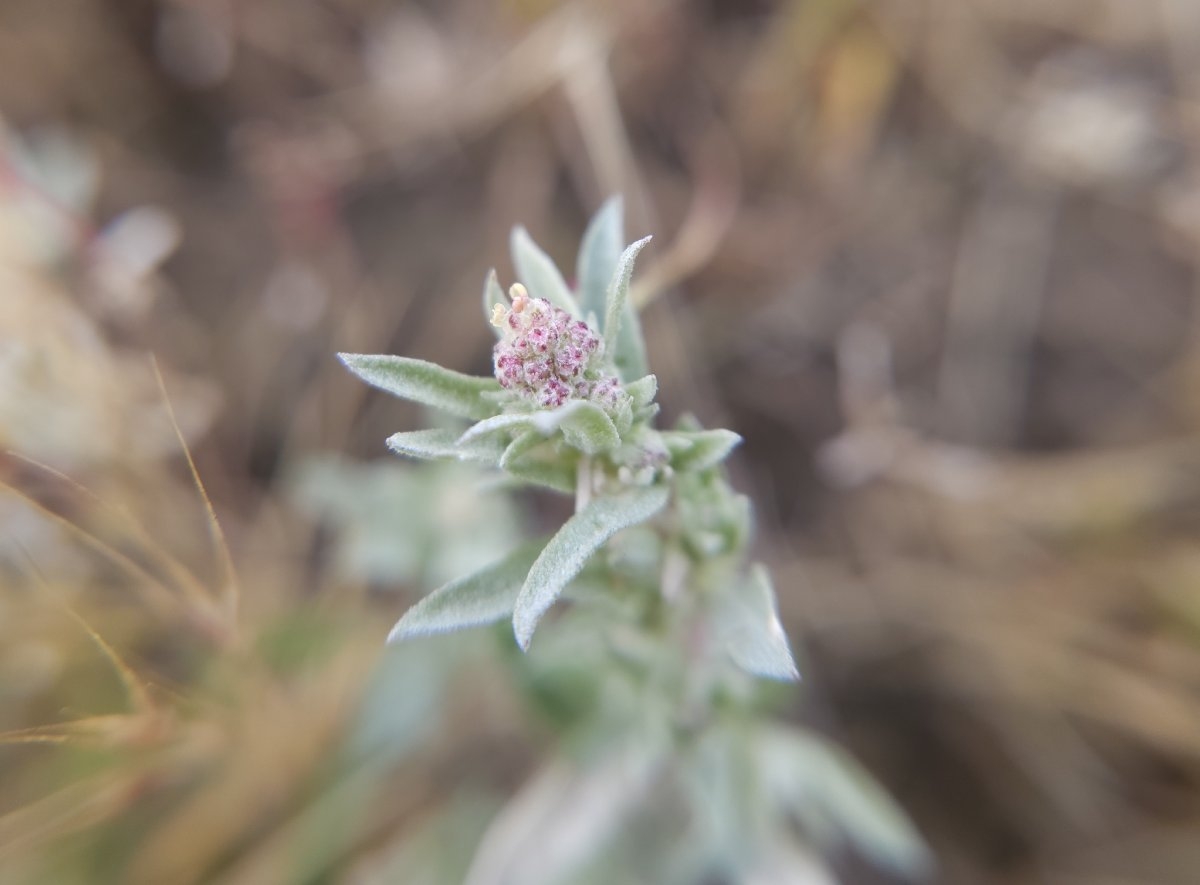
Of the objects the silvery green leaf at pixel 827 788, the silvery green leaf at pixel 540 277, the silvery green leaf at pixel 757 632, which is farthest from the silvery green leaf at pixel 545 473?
the silvery green leaf at pixel 827 788

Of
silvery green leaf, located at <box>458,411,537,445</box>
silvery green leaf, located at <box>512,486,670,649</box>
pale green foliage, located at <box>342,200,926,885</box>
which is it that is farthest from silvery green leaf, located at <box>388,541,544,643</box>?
silvery green leaf, located at <box>458,411,537,445</box>

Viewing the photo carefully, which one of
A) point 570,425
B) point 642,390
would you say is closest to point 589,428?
point 570,425

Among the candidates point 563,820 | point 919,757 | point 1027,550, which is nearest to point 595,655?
point 563,820

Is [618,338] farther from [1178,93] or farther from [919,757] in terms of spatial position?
[1178,93]

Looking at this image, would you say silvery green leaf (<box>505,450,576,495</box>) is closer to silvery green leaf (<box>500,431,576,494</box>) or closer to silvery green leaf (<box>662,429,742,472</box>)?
silvery green leaf (<box>500,431,576,494</box>)

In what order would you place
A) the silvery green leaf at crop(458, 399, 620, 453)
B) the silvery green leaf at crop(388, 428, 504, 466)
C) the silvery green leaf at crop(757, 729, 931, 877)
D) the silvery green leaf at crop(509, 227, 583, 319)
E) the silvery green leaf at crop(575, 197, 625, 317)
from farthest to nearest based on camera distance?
1. the silvery green leaf at crop(757, 729, 931, 877)
2. the silvery green leaf at crop(575, 197, 625, 317)
3. the silvery green leaf at crop(509, 227, 583, 319)
4. the silvery green leaf at crop(388, 428, 504, 466)
5. the silvery green leaf at crop(458, 399, 620, 453)
